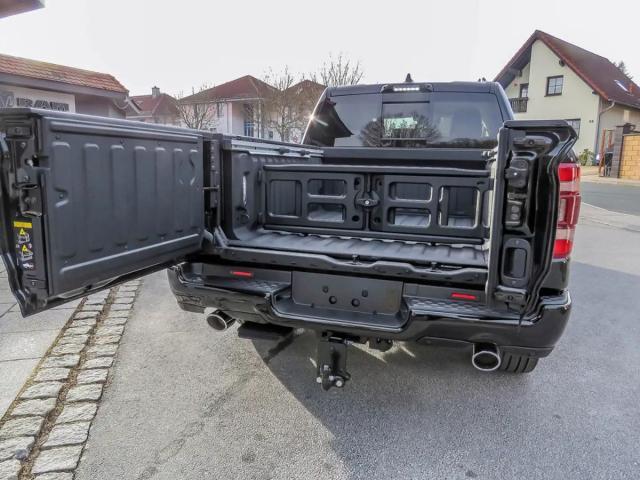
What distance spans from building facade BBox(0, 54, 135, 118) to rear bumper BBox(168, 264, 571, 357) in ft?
39.3

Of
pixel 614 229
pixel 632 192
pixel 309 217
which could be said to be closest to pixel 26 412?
pixel 309 217

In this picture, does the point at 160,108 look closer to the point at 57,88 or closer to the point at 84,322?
the point at 57,88

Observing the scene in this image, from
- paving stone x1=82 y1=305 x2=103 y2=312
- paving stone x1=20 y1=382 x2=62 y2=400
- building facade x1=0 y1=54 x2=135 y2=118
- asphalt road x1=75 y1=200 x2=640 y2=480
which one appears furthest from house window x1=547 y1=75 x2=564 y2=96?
paving stone x1=20 y1=382 x2=62 y2=400

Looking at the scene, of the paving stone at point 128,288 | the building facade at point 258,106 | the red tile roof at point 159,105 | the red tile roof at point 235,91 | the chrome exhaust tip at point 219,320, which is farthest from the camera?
the red tile roof at point 159,105

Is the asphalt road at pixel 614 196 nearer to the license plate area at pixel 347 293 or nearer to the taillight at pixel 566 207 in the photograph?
the taillight at pixel 566 207

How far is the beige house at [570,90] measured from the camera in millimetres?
30875

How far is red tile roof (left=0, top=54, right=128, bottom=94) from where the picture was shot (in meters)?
14.2

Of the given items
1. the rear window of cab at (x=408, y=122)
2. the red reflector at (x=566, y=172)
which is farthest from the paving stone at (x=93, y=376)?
the red reflector at (x=566, y=172)

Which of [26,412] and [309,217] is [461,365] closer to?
[309,217]

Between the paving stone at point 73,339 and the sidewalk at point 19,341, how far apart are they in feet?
0.28

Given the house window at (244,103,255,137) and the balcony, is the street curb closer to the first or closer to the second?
the house window at (244,103,255,137)

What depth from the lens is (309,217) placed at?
3.42m

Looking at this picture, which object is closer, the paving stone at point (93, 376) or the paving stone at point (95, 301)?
the paving stone at point (93, 376)

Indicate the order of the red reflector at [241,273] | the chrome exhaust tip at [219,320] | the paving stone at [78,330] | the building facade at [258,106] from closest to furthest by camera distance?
the red reflector at [241,273] < the chrome exhaust tip at [219,320] < the paving stone at [78,330] < the building facade at [258,106]
